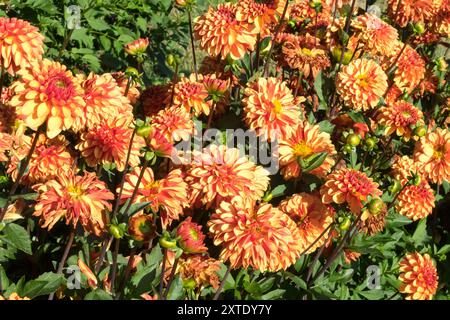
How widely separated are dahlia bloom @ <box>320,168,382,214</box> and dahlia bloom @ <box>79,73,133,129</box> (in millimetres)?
783

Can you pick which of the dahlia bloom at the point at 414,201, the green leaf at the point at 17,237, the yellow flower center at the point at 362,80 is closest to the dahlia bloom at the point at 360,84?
the yellow flower center at the point at 362,80

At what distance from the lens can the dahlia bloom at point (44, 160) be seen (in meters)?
2.04

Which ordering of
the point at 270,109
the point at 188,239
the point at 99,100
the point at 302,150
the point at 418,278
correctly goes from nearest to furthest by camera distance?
the point at 188,239 → the point at 99,100 → the point at 270,109 → the point at 302,150 → the point at 418,278

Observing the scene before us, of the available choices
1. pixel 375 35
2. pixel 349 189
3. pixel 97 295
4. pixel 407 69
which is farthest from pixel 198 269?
pixel 407 69

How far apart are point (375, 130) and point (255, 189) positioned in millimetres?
1085

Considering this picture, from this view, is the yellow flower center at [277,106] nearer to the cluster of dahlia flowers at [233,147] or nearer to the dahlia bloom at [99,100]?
the cluster of dahlia flowers at [233,147]

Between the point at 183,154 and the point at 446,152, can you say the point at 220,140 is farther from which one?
the point at 446,152

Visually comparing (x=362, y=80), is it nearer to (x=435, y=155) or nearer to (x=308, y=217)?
(x=435, y=155)

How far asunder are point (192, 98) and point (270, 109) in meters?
0.31

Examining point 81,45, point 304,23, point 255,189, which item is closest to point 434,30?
point 304,23

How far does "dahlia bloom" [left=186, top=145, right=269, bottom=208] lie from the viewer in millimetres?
1926

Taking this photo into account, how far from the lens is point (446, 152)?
103 inches

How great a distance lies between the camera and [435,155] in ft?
8.71

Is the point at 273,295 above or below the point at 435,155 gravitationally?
below
